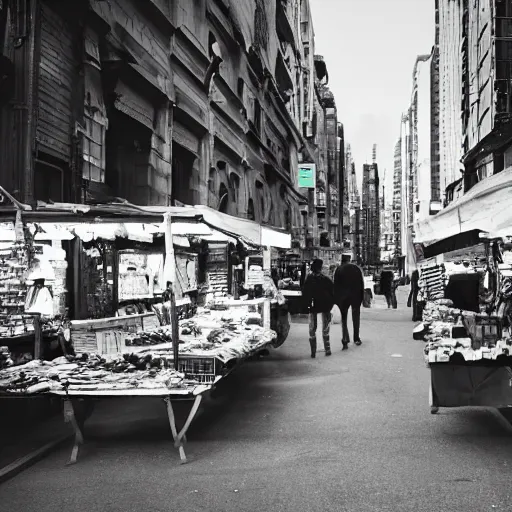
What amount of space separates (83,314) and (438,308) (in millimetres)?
5573

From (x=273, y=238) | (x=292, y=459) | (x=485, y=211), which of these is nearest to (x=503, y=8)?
(x=273, y=238)

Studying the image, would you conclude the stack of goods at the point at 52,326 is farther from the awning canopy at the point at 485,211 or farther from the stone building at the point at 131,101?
the awning canopy at the point at 485,211

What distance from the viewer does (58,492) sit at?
15.4 feet

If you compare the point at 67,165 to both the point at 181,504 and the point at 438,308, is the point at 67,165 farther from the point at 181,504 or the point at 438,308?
the point at 181,504

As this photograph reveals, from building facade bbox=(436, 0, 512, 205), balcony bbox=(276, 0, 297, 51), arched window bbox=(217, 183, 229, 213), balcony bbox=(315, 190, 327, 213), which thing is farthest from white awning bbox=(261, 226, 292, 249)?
balcony bbox=(315, 190, 327, 213)

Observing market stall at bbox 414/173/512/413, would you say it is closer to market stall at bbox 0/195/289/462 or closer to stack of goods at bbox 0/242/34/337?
market stall at bbox 0/195/289/462

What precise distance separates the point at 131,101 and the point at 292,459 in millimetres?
9359

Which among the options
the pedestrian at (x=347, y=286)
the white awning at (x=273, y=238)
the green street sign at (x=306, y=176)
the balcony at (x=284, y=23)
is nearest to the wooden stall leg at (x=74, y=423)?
the white awning at (x=273, y=238)

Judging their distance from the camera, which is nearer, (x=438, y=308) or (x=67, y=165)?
(x=438, y=308)

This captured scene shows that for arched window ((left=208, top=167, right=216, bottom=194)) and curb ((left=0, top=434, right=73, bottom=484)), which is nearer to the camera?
curb ((left=0, top=434, right=73, bottom=484))

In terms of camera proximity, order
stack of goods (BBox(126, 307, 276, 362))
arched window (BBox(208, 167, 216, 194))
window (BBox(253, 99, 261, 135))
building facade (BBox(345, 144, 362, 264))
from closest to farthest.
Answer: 1. stack of goods (BBox(126, 307, 276, 362))
2. arched window (BBox(208, 167, 216, 194))
3. window (BBox(253, 99, 261, 135))
4. building facade (BBox(345, 144, 362, 264))

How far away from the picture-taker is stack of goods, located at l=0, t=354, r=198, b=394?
5699mm

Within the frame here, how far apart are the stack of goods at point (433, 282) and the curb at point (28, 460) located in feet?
22.9

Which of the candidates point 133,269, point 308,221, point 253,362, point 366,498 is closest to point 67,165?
point 133,269
